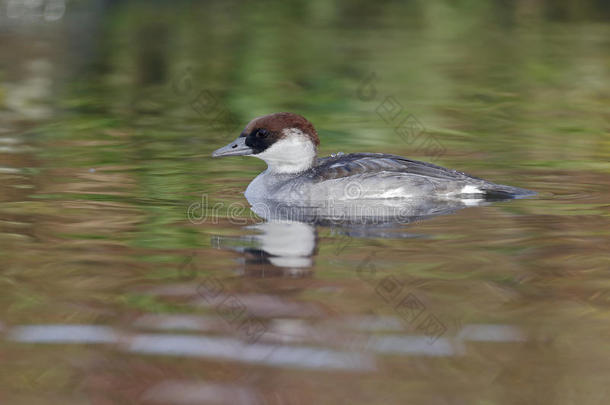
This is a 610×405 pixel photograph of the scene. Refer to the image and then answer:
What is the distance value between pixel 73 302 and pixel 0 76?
1328 cm

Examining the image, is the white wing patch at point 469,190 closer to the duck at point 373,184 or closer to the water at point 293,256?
the duck at point 373,184

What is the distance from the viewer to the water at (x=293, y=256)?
5016mm

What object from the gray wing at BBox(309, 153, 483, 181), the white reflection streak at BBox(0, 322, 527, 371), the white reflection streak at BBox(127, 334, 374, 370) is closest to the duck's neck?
the gray wing at BBox(309, 153, 483, 181)

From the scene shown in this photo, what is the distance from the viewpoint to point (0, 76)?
1844cm

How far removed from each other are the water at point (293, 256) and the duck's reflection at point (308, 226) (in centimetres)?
4

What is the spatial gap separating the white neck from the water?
0.43m

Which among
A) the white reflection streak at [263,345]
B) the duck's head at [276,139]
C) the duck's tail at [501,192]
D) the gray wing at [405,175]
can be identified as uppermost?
the duck's head at [276,139]

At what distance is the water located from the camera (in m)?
5.02

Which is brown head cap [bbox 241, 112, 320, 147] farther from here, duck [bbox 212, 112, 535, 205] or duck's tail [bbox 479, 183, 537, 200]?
duck's tail [bbox 479, 183, 537, 200]

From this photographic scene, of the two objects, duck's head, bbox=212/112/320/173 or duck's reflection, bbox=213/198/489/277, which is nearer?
duck's reflection, bbox=213/198/489/277

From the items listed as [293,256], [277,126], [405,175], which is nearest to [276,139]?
[277,126]

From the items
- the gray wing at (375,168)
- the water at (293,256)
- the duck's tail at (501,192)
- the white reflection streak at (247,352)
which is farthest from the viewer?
the duck's tail at (501,192)

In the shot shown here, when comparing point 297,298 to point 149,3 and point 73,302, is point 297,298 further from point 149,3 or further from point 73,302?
point 149,3

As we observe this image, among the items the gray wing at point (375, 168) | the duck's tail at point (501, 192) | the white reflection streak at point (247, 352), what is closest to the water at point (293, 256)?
the white reflection streak at point (247, 352)
